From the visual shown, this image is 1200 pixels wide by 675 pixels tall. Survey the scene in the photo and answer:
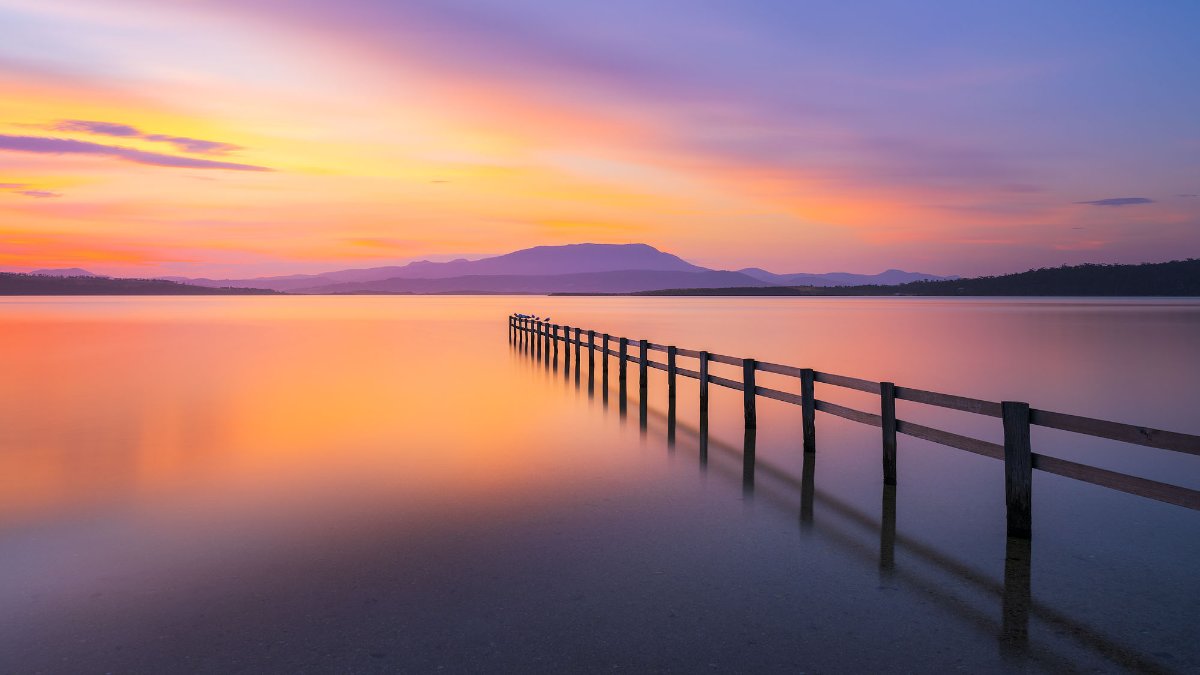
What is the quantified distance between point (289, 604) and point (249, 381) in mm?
23077

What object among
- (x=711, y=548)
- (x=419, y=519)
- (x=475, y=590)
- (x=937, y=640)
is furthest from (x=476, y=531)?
(x=937, y=640)

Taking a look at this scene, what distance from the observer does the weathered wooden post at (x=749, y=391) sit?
52.3 feet

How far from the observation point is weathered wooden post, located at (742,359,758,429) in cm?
1593

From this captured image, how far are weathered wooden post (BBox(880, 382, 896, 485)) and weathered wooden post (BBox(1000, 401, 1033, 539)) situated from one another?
7.50 ft

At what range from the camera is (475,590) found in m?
7.27

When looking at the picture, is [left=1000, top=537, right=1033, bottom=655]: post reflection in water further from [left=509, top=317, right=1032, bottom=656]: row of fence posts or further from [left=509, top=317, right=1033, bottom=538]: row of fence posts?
[left=509, top=317, right=1033, bottom=538]: row of fence posts

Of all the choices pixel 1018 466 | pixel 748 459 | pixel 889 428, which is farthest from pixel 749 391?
pixel 1018 466

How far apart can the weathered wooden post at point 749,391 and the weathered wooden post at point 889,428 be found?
4348mm

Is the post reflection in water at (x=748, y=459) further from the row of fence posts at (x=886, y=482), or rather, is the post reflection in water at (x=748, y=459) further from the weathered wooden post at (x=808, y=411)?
the weathered wooden post at (x=808, y=411)

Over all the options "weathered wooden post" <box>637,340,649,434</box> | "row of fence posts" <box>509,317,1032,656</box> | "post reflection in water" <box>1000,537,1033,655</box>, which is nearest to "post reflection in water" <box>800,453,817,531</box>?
"row of fence posts" <box>509,317,1032,656</box>

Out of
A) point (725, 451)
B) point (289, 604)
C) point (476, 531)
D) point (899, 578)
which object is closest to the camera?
point (289, 604)

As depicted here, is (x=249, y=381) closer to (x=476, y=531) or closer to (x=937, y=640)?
(x=476, y=531)

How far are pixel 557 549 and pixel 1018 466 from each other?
4950 mm

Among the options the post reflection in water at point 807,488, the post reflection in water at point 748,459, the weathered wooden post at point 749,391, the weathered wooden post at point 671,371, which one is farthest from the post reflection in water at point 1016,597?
the weathered wooden post at point 671,371
